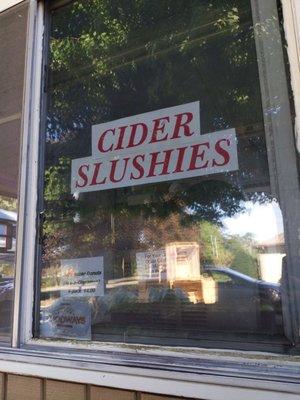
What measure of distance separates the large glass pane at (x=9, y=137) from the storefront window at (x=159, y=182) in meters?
0.16

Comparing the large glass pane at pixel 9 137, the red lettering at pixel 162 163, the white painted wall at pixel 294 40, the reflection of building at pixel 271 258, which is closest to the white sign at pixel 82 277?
the large glass pane at pixel 9 137

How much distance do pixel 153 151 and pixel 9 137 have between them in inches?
32.9

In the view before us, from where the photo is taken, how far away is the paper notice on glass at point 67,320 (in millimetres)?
1815

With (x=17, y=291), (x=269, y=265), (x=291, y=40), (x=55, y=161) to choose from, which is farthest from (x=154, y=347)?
(x=291, y=40)

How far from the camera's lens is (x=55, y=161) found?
206cm

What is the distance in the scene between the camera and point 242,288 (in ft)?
4.92

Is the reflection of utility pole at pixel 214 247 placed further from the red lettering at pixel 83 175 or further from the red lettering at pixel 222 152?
the red lettering at pixel 83 175

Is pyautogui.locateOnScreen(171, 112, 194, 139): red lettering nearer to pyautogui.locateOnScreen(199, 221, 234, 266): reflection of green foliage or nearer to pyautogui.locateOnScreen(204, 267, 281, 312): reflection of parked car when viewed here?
pyautogui.locateOnScreen(199, 221, 234, 266): reflection of green foliage

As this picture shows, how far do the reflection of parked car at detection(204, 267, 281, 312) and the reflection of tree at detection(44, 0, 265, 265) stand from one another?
2.8 inches

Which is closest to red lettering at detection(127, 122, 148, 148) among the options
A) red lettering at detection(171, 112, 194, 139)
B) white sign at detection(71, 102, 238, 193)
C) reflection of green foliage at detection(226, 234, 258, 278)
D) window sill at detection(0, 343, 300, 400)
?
white sign at detection(71, 102, 238, 193)

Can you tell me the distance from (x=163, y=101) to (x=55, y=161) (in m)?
0.57

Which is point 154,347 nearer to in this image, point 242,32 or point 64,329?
point 64,329

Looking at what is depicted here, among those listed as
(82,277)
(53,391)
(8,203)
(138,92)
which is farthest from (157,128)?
(53,391)

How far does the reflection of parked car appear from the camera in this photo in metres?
1.43
